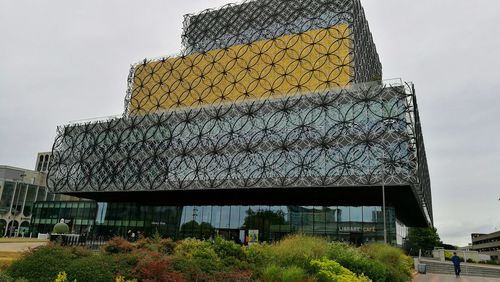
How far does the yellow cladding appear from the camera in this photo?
4831cm

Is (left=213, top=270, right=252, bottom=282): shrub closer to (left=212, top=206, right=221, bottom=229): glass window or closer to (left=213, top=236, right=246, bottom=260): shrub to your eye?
(left=213, top=236, right=246, bottom=260): shrub

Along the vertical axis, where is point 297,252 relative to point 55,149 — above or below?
below

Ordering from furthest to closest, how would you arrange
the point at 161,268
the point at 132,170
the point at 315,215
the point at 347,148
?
the point at 132,170, the point at 315,215, the point at 347,148, the point at 161,268

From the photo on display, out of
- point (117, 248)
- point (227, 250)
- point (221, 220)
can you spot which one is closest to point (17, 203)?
point (221, 220)

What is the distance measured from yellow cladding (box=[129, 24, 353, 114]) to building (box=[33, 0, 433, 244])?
0.51 ft

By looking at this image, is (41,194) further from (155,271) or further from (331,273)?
(331,273)

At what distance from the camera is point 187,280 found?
1199 cm

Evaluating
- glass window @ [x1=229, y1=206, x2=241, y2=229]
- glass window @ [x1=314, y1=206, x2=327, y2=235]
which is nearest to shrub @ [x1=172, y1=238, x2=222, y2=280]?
glass window @ [x1=314, y1=206, x2=327, y2=235]

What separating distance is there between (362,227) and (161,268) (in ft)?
114

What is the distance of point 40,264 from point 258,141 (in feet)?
105

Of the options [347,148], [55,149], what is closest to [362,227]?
[347,148]

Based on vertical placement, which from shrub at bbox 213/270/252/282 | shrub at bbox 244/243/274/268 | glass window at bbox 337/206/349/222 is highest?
glass window at bbox 337/206/349/222

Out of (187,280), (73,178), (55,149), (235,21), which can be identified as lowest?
(187,280)

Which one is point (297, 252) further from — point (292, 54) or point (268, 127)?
point (292, 54)
